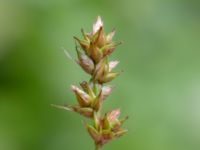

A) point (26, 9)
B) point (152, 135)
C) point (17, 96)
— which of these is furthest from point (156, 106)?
point (26, 9)

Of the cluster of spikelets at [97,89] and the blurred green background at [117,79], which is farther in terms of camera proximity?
the blurred green background at [117,79]

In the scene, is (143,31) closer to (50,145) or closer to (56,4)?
(56,4)

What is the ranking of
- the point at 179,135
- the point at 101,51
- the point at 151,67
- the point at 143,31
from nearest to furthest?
the point at 101,51 → the point at 179,135 → the point at 151,67 → the point at 143,31

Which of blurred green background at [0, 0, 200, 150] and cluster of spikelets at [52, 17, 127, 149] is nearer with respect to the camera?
cluster of spikelets at [52, 17, 127, 149]

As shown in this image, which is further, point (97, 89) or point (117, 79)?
point (117, 79)
